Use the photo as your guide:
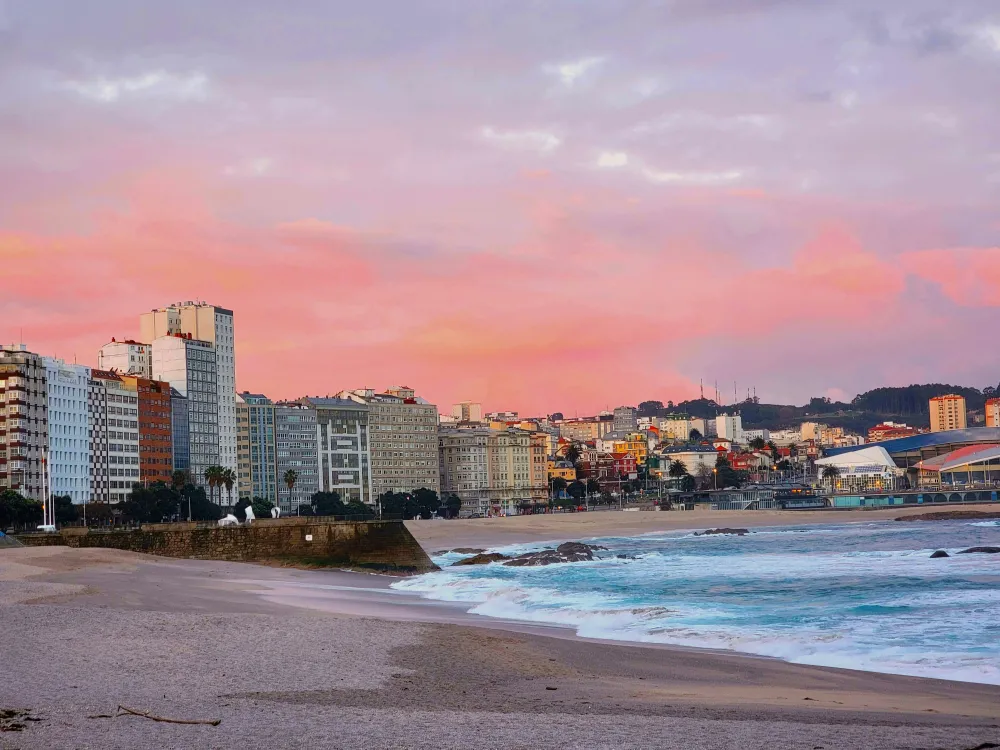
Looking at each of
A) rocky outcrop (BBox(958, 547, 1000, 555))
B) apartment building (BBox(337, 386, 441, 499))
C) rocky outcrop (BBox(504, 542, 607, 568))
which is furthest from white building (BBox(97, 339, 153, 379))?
rocky outcrop (BBox(958, 547, 1000, 555))

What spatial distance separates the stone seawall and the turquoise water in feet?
6.99

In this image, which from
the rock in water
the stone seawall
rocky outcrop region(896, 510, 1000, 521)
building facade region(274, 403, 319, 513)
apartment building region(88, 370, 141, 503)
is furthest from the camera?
building facade region(274, 403, 319, 513)

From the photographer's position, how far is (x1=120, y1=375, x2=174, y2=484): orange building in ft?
452

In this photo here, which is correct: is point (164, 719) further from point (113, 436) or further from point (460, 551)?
point (113, 436)

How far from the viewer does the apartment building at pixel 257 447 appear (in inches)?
6523

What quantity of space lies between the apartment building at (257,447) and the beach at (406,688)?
140m

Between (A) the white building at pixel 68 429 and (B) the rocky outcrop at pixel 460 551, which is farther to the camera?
(A) the white building at pixel 68 429

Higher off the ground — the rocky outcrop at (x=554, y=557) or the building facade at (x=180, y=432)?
the building facade at (x=180, y=432)

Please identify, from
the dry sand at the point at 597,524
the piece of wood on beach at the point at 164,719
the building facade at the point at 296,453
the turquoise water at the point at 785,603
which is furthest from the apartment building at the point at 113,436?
the piece of wood on beach at the point at 164,719

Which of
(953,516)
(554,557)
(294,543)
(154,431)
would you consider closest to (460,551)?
(554,557)

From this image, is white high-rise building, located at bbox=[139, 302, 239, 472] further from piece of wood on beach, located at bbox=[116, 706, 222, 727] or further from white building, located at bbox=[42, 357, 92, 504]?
piece of wood on beach, located at bbox=[116, 706, 222, 727]

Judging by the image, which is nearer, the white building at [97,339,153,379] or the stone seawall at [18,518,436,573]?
the stone seawall at [18,518,436,573]

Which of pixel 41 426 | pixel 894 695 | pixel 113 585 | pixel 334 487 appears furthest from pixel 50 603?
pixel 334 487

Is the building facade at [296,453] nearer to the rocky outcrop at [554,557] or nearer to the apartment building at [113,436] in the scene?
the apartment building at [113,436]
